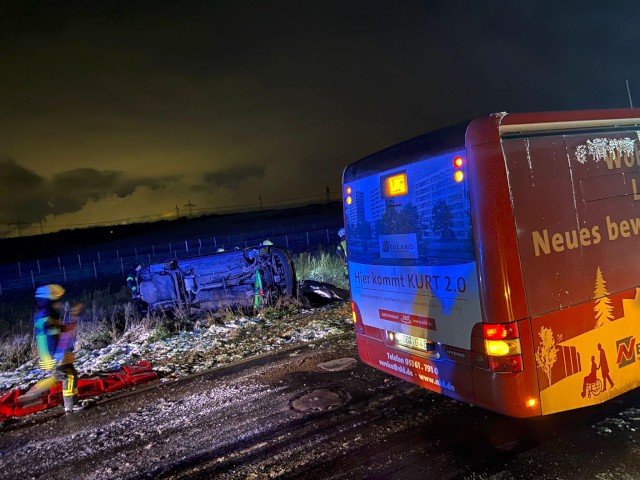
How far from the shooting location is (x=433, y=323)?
13.7 ft

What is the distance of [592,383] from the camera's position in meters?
3.94

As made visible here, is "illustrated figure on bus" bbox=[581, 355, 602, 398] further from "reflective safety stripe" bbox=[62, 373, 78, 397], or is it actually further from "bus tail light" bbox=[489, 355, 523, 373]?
"reflective safety stripe" bbox=[62, 373, 78, 397]

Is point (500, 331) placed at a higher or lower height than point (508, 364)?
higher

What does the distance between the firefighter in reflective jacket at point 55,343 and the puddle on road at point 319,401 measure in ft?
9.29

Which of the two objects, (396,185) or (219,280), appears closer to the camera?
(396,185)

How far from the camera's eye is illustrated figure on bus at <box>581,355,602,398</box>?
3898 millimetres

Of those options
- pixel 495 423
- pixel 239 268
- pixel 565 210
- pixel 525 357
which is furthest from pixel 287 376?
pixel 239 268

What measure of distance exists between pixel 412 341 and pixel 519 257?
1.44m

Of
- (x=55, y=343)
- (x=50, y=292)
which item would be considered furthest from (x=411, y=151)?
(x=55, y=343)

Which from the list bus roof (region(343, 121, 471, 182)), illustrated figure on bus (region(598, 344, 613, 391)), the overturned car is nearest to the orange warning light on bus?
bus roof (region(343, 121, 471, 182))

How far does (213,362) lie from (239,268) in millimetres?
4423

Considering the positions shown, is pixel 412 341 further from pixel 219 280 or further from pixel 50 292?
pixel 219 280

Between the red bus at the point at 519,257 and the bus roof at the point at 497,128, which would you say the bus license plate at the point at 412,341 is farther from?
the bus roof at the point at 497,128

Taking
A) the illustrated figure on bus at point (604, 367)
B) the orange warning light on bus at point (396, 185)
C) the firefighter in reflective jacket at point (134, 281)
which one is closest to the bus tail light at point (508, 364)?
the illustrated figure on bus at point (604, 367)
